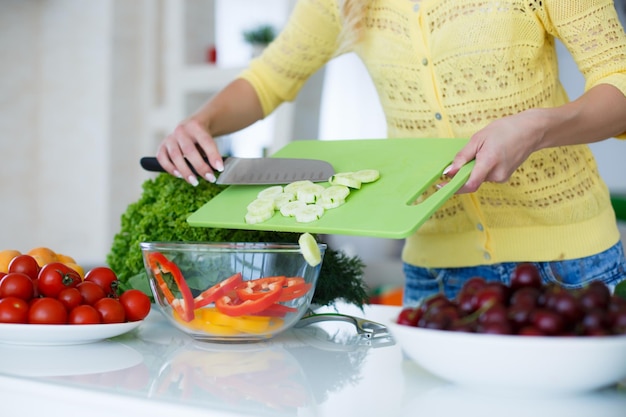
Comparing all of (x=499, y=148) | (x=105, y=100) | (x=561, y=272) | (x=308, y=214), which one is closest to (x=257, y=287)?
(x=308, y=214)

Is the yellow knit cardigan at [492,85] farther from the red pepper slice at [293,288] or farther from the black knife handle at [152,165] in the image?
the red pepper slice at [293,288]

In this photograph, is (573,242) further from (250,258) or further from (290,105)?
(290,105)

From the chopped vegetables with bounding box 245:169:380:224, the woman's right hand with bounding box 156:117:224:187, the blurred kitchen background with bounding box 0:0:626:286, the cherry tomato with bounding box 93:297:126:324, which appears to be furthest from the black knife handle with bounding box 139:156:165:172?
the blurred kitchen background with bounding box 0:0:626:286

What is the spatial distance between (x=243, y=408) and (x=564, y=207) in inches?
34.6

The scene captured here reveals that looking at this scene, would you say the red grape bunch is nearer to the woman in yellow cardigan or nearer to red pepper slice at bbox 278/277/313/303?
A: red pepper slice at bbox 278/277/313/303

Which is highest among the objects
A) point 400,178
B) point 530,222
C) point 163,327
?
point 400,178

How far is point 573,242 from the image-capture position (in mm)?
1354

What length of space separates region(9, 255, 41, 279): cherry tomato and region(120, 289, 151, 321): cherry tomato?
13cm

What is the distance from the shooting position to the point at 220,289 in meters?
0.92

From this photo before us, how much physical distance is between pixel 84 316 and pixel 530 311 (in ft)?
1.81

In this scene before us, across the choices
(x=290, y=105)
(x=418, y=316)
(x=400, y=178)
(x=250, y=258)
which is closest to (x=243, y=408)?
(x=418, y=316)

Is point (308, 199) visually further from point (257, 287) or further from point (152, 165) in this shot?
point (152, 165)

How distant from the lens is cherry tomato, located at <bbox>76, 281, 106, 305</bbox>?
0.99 m

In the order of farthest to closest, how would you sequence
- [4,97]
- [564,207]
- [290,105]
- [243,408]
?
[4,97], [290,105], [564,207], [243,408]
